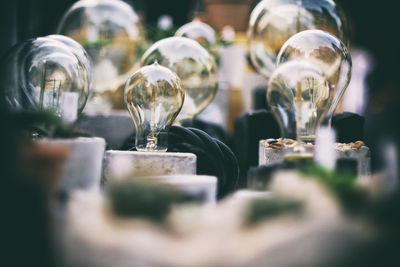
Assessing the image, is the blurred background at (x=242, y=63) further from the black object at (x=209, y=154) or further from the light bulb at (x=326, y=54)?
the black object at (x=209, y=154)

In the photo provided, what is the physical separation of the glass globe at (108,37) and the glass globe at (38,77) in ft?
5.90

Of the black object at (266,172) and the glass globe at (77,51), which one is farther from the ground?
the glass globe at (77,51)

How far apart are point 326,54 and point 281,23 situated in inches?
48.2

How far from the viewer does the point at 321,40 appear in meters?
2.12

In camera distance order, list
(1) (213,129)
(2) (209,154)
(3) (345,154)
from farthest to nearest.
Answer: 1. (1) (213,129)
2. (2) (209,154)
3. (3) (345,154)

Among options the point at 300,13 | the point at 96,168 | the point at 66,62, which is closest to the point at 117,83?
the point at 300,13

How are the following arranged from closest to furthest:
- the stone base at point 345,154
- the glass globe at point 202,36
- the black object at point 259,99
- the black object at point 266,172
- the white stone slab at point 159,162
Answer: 1. the black object at point 266,172
2. the white stone slab at point 159,162
3. the stone base at point 345,154
4. the black object at point 259,99
5. the glass globe at point 202,36

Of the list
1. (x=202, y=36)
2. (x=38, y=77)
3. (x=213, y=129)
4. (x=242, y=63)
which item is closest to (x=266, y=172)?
(x=38, y=77)

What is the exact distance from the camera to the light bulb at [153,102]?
197cm

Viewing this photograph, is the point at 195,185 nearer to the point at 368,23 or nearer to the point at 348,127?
the point at 348,127

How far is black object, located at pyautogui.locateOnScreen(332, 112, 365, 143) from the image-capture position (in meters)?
2.43

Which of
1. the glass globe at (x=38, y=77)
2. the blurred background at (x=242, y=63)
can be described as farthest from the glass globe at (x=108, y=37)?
the glass globe at (x=38, y=77)

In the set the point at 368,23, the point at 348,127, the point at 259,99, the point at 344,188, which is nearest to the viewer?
the point at 344,188

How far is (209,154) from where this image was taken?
2064 millimetres
